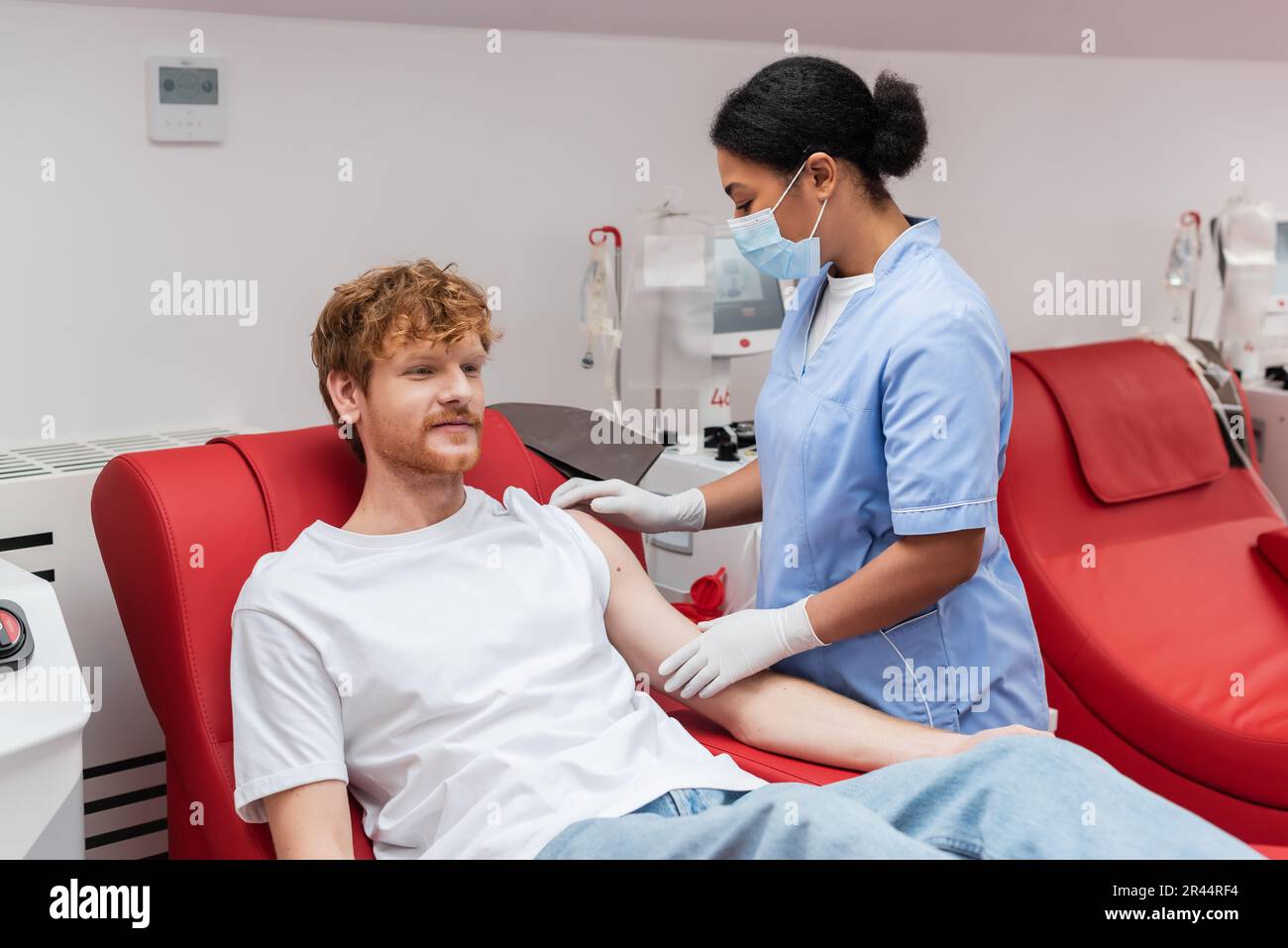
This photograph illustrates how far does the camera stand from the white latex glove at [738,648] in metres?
1.56

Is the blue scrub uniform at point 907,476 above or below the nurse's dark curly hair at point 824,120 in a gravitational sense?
below

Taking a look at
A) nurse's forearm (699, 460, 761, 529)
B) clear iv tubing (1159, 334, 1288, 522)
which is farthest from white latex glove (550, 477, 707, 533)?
clear iv tubing (1159, 334, 1288, 522)

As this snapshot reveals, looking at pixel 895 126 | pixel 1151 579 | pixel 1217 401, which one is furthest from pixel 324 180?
pixel 1217 401

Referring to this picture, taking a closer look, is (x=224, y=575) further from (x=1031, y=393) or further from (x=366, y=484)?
(x=1031, y=393)

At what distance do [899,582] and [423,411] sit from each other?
24.0 inches

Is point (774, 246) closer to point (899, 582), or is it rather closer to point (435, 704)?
point (899, 582)

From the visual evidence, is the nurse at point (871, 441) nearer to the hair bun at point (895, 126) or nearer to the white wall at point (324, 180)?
the hair bun at point (895, 126)

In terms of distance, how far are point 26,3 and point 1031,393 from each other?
1.80 m

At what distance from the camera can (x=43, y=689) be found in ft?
4.20

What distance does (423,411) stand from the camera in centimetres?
154

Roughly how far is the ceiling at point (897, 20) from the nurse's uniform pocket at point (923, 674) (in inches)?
54.3

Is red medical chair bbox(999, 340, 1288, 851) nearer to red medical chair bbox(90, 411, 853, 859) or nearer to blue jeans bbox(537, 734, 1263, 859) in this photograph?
red medical chair bbox(90, 411, 853, 859)

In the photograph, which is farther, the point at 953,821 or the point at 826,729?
the point at 826,729

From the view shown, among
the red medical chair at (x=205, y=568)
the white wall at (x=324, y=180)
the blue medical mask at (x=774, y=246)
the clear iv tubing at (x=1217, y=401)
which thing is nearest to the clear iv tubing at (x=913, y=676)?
the red medical chair at (x=205, y=568)
